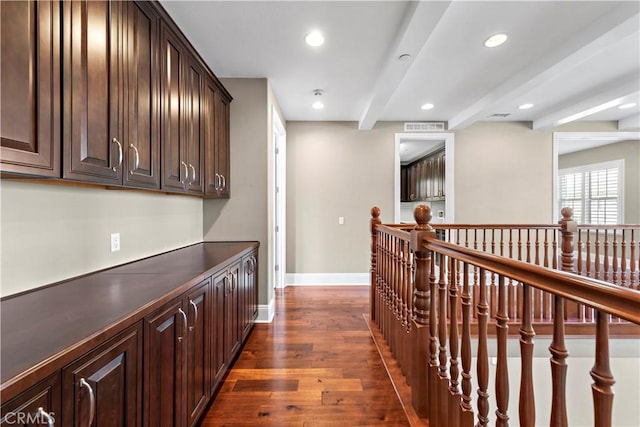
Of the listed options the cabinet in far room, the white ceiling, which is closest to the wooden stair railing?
the white ceiling

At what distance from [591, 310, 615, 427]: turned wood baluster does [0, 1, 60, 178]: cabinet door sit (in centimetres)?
178

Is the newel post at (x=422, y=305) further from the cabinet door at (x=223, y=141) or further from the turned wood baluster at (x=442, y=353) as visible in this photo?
the cabinet door at (x=223, y=141)

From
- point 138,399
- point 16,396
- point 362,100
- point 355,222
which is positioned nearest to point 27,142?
point 16,396

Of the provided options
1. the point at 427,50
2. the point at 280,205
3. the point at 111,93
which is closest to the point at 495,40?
the point at 427,50

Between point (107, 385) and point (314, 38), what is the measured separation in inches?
103

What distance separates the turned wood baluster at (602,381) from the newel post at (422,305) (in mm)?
944

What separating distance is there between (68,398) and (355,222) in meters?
4.22

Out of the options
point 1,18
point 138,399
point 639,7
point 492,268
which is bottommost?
point 138,399

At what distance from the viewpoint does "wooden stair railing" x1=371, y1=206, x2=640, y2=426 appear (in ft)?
2.26

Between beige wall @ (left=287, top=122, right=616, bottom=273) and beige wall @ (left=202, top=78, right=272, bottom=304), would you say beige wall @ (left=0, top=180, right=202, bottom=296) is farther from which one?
beige wall @ (left=287, top=122, right=616, bottom=273)

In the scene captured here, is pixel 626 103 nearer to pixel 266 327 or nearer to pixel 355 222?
pixel 355 222

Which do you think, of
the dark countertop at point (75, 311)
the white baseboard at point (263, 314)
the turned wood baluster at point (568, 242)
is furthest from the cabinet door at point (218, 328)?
the turned wood baluster at point (568, 242)

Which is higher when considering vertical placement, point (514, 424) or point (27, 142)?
point (27, 142)

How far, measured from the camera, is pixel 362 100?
150 inches
